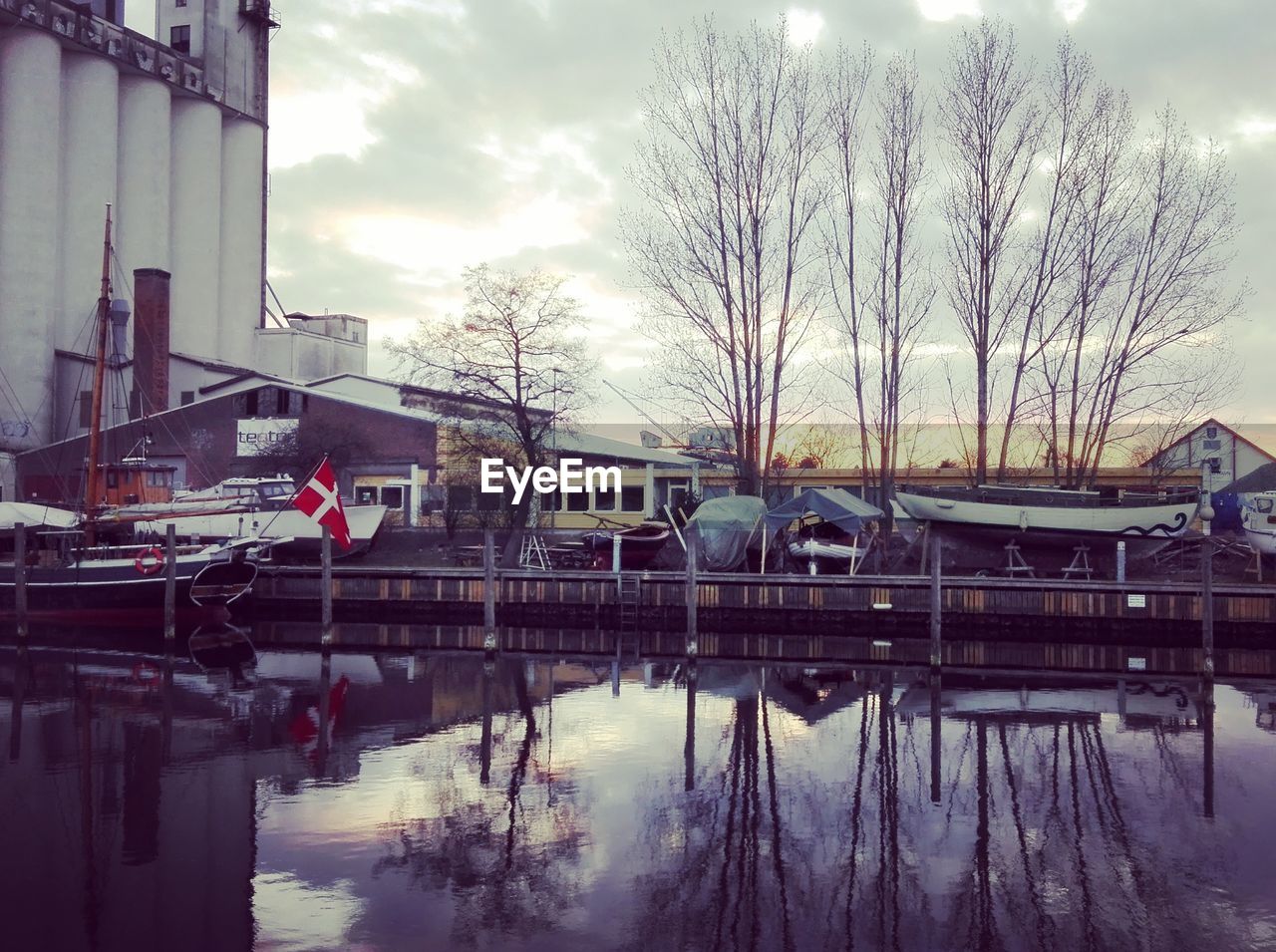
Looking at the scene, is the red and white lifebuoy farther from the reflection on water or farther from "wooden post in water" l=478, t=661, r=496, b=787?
"wooden post in water" l=478, t=661, r=496, b=787

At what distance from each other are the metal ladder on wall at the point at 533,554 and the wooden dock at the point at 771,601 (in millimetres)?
2827

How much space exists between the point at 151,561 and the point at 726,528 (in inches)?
578

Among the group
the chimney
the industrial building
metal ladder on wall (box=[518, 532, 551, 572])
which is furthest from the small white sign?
metal ladder on wall (box=[518, 532, 551, 572])

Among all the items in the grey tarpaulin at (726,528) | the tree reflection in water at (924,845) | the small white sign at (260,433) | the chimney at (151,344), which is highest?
the chimney at (151,344)

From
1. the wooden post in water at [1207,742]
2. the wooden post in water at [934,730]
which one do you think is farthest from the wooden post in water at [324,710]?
the wooden post in water at [1207,742]

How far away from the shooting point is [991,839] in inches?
453

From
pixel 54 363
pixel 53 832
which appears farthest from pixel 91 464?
pixel 53 832

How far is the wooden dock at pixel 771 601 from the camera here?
86.1ft

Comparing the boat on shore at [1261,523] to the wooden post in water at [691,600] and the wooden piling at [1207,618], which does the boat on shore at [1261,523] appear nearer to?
the wooden piling at [1207,618]

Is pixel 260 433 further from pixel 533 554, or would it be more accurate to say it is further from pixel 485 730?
pixel 485 730

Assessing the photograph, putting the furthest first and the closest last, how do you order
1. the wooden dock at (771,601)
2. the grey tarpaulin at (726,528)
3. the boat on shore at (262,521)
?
the boat on shore at (262,521), the grey tarpaulin at (726,528), the wooden dock at (771,601)

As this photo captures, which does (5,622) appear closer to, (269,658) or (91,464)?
(91,464)

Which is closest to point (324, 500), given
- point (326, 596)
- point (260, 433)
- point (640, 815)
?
point (326, 596)

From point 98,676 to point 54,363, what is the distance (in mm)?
34662
